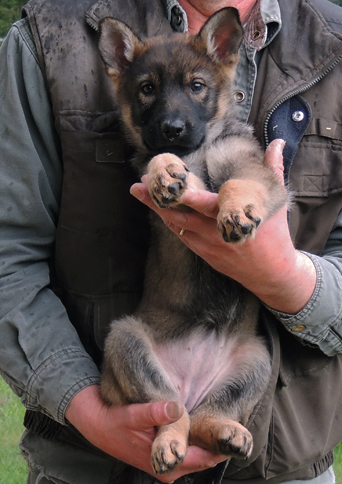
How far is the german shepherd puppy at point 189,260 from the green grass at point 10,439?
237 centimetres

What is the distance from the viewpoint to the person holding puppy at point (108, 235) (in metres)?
2.50

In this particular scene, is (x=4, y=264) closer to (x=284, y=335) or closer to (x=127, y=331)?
(x=127, y=331)

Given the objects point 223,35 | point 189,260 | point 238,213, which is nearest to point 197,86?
point 223,35

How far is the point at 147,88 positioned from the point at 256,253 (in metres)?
1.11

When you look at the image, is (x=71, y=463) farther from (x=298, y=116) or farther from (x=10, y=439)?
(x=10, y=439)

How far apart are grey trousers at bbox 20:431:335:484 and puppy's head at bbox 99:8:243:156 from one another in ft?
4.43

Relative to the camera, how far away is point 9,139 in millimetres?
2625

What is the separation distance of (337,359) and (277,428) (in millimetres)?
407

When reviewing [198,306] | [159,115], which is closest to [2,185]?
[159,115]

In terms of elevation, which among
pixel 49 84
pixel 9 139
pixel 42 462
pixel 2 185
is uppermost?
pixel 49 84

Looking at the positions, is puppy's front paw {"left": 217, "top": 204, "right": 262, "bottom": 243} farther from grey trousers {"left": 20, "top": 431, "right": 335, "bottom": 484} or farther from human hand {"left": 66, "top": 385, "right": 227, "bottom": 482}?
grey trousers {"left": 20, "top": 431, "right": 335, "bottom": 484}

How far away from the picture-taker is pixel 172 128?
2723 mm

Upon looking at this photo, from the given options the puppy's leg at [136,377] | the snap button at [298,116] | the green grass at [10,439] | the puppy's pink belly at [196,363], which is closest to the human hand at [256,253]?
the snap button at [298,116]

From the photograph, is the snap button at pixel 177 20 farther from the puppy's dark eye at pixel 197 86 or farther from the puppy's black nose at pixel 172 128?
the puppy's black nose at pixel 172 128
